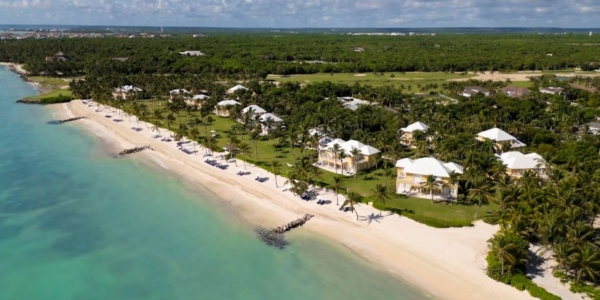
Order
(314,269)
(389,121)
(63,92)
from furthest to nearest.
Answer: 1. (63,92)
2. (389,121)
3. (314,269)

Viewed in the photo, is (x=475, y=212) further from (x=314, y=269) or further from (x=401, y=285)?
(x=314, y=269)

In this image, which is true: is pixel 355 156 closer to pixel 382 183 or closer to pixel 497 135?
pixel 382 183

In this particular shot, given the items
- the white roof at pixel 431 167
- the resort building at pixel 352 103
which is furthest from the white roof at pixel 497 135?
the resort building at pixel 352 103

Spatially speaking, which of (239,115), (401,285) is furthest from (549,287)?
(239,115)

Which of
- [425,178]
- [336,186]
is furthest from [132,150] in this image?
[425,178]

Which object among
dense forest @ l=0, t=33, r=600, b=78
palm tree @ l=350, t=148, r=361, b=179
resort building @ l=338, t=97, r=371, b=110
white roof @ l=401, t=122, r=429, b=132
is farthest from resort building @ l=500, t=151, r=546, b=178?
dense forest @ l=0, t=33, r=600, b=78

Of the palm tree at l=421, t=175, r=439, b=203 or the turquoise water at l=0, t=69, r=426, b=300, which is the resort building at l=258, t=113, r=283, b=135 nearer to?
the turquoise water at l=0, t=69, r=426, b=300
